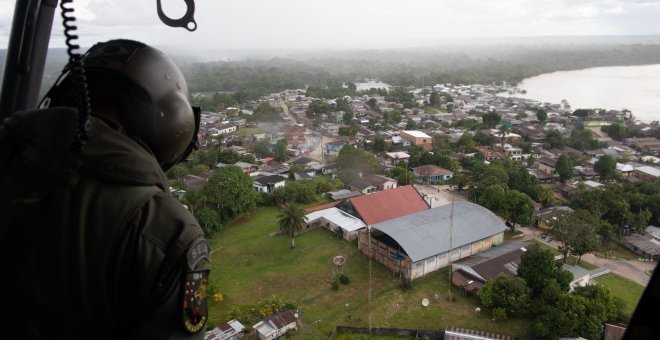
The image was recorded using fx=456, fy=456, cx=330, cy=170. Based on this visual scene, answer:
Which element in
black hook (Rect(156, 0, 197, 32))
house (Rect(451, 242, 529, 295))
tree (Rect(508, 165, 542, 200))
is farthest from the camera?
tree (Rect(508, 165, 542, 200))

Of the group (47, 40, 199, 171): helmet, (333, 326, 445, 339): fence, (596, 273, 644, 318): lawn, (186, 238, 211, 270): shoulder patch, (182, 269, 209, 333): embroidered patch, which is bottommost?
(596, 273, 644, 318): lawn

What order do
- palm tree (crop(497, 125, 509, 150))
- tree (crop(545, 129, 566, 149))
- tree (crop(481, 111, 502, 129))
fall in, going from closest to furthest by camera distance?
tree (crop(545, 129, 566, 149)), palm tree (crop(497, 125, 509, 150)), tree (crop(481, 111, 502, 129))

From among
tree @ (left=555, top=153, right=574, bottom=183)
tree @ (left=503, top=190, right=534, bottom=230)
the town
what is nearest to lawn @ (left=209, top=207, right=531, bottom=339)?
the town

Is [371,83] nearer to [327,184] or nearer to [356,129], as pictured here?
[356,129]

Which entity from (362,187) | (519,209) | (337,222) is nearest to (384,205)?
(337,222)

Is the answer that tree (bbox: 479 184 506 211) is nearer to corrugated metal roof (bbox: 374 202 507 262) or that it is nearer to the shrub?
corrugated metal roof (bbox: 374 202 507 262)

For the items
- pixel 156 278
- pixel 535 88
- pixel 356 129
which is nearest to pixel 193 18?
pixel 156 278
